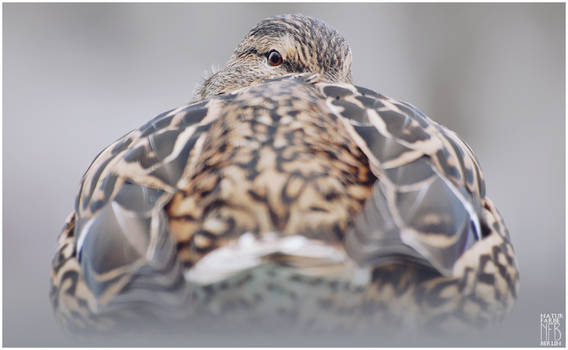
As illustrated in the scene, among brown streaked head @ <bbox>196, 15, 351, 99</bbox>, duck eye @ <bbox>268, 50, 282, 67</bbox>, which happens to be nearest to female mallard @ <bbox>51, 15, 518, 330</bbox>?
brown streaked head @ <bbox>196, 15, 351, 99</bbox>

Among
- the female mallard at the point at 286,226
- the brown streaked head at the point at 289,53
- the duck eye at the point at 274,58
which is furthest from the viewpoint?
the duck eye at the point at 274,58

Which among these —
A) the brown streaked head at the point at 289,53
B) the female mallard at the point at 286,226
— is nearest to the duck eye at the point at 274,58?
the brown streaked head at the point at 289,53

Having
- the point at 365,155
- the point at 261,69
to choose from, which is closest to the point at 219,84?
the point at 261,69

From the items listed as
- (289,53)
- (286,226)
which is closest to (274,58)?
(289,53)

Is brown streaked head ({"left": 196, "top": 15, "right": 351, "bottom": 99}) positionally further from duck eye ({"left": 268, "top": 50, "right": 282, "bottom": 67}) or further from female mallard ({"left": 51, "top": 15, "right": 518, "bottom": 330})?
female mallard ({"left": 51, "top": 15, "right": 518, "bottom": 330})

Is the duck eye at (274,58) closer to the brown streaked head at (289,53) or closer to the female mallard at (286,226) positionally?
the brown streaked head at (289,53)

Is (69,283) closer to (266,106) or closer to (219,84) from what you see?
(266,106)

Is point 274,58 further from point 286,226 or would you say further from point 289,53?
point 286,226
